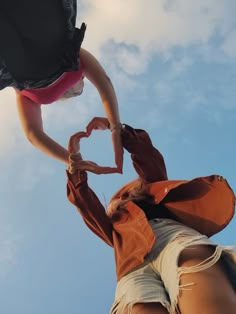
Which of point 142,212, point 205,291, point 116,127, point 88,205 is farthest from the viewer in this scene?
point 116,127

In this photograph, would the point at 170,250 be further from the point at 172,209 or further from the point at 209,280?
the point at 172,209

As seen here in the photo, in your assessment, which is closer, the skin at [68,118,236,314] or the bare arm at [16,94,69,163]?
the skin at [68,118,236,314]

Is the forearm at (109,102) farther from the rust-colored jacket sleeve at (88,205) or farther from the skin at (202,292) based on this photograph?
the skin at (202,292)

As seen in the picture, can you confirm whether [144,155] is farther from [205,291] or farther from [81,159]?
[205,291]

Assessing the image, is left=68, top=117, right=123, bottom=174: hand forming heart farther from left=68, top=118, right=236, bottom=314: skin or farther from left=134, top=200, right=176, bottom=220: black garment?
left=68, top=118, right=236, bottom=314: skin

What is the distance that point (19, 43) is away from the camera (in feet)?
6.81

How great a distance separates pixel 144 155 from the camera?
2.62m

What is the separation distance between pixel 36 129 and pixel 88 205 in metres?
0.47

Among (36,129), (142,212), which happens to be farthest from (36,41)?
(142,212)

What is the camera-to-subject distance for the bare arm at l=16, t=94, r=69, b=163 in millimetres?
2494

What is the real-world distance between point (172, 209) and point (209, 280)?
63cm

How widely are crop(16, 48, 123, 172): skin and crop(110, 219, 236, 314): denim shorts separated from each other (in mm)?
560

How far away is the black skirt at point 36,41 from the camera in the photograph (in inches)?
78.8

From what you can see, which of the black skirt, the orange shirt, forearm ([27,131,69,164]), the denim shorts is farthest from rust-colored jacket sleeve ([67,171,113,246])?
the black skirt
